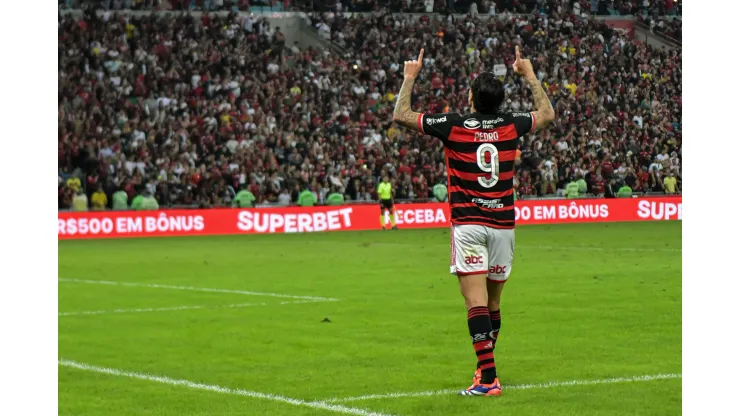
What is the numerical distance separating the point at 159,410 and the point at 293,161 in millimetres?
30050

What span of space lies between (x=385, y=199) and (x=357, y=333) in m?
22.0

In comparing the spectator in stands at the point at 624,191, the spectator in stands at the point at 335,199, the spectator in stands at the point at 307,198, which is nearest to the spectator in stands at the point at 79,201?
the spectator in stands at the point at 307,198

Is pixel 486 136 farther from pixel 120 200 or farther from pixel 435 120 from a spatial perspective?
pixel 120 200

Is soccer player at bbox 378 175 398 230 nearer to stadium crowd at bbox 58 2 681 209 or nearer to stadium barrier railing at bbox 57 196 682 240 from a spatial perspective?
stadium barrier railing at bbox 57 196 682 240

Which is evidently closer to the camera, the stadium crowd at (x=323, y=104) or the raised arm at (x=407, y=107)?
the raised arm at (x=407, y=107)

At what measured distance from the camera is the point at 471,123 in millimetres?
7785

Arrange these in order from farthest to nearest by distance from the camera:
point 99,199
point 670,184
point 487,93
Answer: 1. point 670,184
2. point 99,199
3. point 487,93

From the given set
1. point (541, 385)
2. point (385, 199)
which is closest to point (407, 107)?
point (541, 385)

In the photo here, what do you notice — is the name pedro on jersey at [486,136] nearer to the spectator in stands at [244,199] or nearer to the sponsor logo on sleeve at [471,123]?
the sponsor logo on sleeve at [471,123]

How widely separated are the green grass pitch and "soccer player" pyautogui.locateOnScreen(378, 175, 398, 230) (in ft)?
28.1

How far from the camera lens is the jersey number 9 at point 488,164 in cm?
780

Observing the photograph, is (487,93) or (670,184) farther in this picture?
(670,184)

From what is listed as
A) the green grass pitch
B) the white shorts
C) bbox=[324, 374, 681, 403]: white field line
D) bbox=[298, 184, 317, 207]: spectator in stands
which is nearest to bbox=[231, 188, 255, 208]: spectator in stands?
bbox=[298, 184, 317, 207]: spectator in stands

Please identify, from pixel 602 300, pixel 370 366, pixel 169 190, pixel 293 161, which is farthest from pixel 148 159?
pixel 370 366
